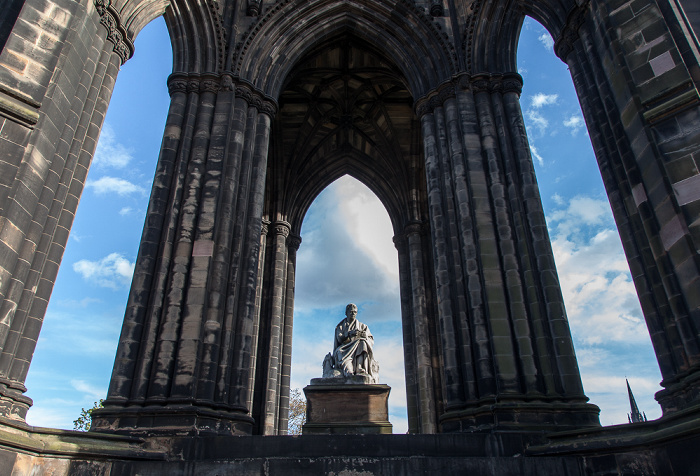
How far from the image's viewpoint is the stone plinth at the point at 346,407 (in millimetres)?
11406

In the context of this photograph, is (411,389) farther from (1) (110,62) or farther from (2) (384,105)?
(1) (110,62)

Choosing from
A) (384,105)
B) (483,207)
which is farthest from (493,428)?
(384,105)

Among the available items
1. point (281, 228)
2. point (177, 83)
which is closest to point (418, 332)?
point (281, 228)

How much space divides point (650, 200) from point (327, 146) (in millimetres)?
16052

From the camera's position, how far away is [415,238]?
752 inches

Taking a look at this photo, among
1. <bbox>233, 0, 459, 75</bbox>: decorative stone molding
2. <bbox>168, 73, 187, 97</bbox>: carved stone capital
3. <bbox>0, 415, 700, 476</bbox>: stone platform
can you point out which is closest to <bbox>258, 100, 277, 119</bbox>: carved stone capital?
<bbox>233, 0, 459, 75</bbox>: decorative stone molding

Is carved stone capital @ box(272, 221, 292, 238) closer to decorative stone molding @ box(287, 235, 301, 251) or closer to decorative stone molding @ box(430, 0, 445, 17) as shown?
decorative stone molding @ box(287, 235, 301, 251)

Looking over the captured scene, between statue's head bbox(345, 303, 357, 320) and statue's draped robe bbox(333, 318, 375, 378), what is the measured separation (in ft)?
0.47

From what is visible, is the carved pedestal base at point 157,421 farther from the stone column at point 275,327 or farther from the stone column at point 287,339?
the stone column at point 287,339

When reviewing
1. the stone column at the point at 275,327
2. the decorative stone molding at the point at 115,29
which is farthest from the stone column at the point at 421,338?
the decorative stone molding at the point at 115,29

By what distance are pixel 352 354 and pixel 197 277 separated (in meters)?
4.72

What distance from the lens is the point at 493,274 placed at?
1054 cm

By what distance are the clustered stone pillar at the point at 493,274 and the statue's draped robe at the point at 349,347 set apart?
105 inches

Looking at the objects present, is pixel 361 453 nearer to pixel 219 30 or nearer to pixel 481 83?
pixel 481 83
